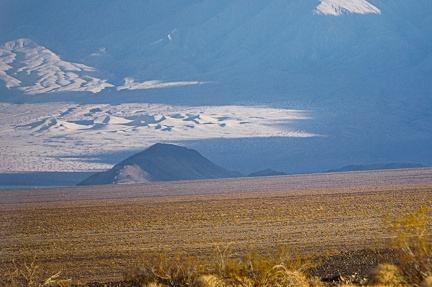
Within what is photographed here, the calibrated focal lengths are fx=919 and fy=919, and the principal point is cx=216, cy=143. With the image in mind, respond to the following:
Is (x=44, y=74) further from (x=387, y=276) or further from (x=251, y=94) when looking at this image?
(x=387, y=276)

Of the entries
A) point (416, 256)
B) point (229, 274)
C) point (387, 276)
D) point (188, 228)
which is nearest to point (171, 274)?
point (229, 274)

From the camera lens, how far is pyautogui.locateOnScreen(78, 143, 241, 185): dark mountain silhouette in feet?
356

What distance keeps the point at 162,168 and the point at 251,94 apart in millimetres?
51808

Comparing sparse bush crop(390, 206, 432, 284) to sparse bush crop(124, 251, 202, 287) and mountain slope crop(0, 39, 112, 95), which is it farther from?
mountain slope crop(0, 39, 112, 95)

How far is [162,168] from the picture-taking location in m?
113

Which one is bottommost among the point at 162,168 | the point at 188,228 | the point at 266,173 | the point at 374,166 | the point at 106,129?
the point at 188,228

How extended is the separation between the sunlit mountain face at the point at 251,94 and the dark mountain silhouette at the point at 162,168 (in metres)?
11.6

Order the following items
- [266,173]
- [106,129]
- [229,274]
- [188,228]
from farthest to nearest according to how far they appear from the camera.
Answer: [106,129], [266,173], [188,228], [229,274]

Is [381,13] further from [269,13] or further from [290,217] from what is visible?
[290,217]

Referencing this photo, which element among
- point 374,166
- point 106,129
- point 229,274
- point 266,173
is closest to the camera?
point 229,274

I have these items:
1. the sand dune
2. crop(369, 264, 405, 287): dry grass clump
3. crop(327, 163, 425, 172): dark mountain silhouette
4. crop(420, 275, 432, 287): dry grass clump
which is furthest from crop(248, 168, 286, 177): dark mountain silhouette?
crop(420, 275, 432, 287): dry grass clump

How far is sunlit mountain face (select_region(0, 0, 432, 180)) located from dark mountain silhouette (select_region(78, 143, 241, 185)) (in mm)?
11590

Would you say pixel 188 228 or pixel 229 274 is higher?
pixel 188 228

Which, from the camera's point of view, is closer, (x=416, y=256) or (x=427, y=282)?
(x=427, y=282)
